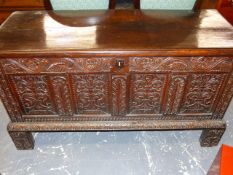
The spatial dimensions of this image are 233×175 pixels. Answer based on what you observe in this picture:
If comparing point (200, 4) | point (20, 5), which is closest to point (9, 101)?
point (200, 4)

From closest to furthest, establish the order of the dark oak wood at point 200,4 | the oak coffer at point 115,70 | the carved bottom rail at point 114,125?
the oak coffer at point 115,70 → the carved bottom rail at point 114,125 → the dark oak wood at point 200,4

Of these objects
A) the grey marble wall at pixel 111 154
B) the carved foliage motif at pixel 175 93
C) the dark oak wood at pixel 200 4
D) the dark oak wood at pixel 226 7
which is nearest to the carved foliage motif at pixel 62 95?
the grey marble wall at pixel 111 154

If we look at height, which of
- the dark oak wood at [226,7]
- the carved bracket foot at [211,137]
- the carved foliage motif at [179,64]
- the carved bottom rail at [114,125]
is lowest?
the carved bracket foot at [211,137]

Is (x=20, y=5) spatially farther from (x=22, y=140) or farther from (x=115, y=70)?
(x=115, y=70)

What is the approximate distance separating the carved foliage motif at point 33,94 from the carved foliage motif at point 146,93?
0.44 metres

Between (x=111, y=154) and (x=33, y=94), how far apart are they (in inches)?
23.3

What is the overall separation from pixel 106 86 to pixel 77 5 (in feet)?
2.16

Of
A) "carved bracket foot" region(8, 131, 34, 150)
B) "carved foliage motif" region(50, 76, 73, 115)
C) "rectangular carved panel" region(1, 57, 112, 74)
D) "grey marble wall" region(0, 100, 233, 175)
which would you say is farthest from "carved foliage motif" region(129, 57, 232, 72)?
"carved bracket foot" region(8, 131, 34, 150)

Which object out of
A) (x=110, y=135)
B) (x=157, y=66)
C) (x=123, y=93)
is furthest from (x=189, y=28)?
(x=110, y=135)

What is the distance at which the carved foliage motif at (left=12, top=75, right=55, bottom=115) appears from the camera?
1.09 m

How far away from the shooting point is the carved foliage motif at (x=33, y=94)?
1.09 meters

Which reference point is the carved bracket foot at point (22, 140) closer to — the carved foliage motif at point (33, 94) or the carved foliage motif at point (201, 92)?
the carved foliage motif at point (33, 94)

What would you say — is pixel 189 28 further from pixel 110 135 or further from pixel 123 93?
pixel 110 135

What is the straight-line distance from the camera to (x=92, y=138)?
4.89 feet
